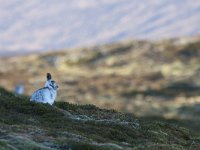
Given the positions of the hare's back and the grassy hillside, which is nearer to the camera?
the grassy hillside

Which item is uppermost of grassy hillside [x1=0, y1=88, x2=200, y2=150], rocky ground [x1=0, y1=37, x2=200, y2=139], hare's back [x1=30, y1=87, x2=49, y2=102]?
rocky ground [x1=0, y1=37, x2=200, y2=139]

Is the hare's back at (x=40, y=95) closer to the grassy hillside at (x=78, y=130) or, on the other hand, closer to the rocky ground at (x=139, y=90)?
the grassy hillside at (x=78, y=130)

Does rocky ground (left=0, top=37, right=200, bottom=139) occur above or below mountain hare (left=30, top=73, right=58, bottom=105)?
above

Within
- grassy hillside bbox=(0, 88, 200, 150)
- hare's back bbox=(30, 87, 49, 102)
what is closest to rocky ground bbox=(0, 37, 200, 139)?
grassy hillside bbox=(0, 88, 200, 150)

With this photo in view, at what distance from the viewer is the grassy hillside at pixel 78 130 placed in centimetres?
2508

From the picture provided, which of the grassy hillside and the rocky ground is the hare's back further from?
the rocky ground

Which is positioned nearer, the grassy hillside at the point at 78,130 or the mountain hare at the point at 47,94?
the grassy hillside at the point at 78,130

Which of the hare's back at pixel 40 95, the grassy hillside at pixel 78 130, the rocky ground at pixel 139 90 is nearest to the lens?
the grassy hillside at pixel 78 130

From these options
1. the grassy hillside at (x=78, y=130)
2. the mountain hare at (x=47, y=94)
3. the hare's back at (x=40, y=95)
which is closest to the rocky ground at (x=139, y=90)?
the grassy hillside at (x=78, y=130)

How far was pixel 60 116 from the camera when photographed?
31047 mm

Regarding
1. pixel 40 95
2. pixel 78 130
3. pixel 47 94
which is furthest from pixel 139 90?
pixel 78 130

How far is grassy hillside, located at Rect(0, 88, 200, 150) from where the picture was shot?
82.3ft

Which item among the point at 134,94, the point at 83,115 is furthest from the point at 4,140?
the point at 134,94

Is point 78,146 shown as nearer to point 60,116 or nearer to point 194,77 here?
point 60,116
